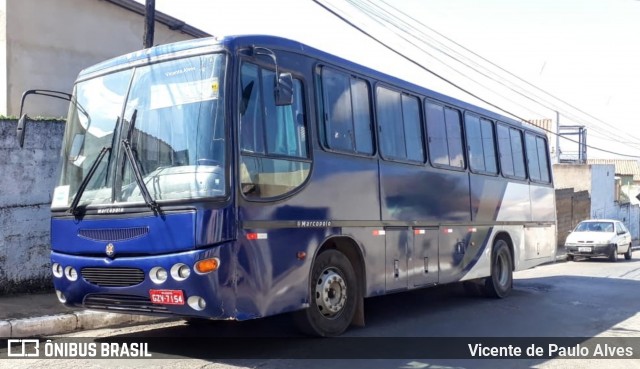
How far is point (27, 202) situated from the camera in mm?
9508

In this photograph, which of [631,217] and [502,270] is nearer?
[502,270]

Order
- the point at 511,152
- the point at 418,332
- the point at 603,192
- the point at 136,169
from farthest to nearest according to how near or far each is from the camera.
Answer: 1. the point at 603,192
2. the point at 511,152
3. the point at 418,332
4. the point at 136,169

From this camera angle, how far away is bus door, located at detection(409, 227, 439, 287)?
902cm

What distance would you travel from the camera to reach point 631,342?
810 cm

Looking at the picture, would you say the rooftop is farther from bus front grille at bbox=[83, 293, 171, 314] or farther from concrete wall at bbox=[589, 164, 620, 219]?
bus front grille at bbox=[83, 293, 171, 314]

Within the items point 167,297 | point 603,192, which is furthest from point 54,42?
point 603,192

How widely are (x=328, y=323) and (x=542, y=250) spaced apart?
8.29 metres

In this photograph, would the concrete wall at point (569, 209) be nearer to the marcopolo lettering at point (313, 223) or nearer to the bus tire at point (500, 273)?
the bus tire at point (500, 273)

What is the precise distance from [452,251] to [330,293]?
3477mm

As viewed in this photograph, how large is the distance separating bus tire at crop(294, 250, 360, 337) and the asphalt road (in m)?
0.21

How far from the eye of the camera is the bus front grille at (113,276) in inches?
240

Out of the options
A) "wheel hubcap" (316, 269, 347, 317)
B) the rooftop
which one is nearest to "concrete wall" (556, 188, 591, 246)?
"wheel hubcap" (316, 269, 347, 317)

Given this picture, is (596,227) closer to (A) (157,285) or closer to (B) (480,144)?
(B) (480,144)

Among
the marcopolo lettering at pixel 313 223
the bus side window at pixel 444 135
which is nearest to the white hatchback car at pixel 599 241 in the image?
the bus side window at pixel 444 135
